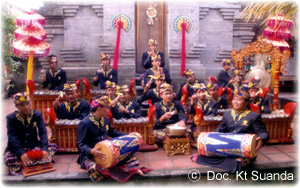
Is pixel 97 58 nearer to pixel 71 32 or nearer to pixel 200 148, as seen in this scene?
pixel 71 32

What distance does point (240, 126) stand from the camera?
373cm

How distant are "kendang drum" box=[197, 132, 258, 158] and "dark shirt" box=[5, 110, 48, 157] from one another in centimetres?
230

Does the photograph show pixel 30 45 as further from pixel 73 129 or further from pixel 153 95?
pixel 153 95

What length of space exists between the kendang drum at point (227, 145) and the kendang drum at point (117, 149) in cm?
99

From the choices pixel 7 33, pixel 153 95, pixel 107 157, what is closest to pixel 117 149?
pixel 107 157

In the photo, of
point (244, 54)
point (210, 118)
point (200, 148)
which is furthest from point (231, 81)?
point (200, 148)

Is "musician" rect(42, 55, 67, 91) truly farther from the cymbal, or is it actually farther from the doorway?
the cymbal

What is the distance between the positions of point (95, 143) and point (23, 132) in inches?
42.9

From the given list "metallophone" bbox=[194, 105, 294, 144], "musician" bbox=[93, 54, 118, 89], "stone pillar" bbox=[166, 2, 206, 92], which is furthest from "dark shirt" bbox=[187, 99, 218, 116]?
"stone pillar" bbox=[166, 2, 206, 92]

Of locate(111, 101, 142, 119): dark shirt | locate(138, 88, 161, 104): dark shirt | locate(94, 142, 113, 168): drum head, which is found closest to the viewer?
locate(94, 142, 113, 168): drum head

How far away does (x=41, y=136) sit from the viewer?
373 centimetres

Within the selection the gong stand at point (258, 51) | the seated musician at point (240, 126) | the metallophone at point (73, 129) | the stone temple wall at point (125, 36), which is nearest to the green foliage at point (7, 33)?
the stone temple wall at point (125, 36)

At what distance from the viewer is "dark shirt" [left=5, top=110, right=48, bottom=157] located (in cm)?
353

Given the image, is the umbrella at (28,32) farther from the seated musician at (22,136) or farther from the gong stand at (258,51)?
the gong stand at (258,51)
